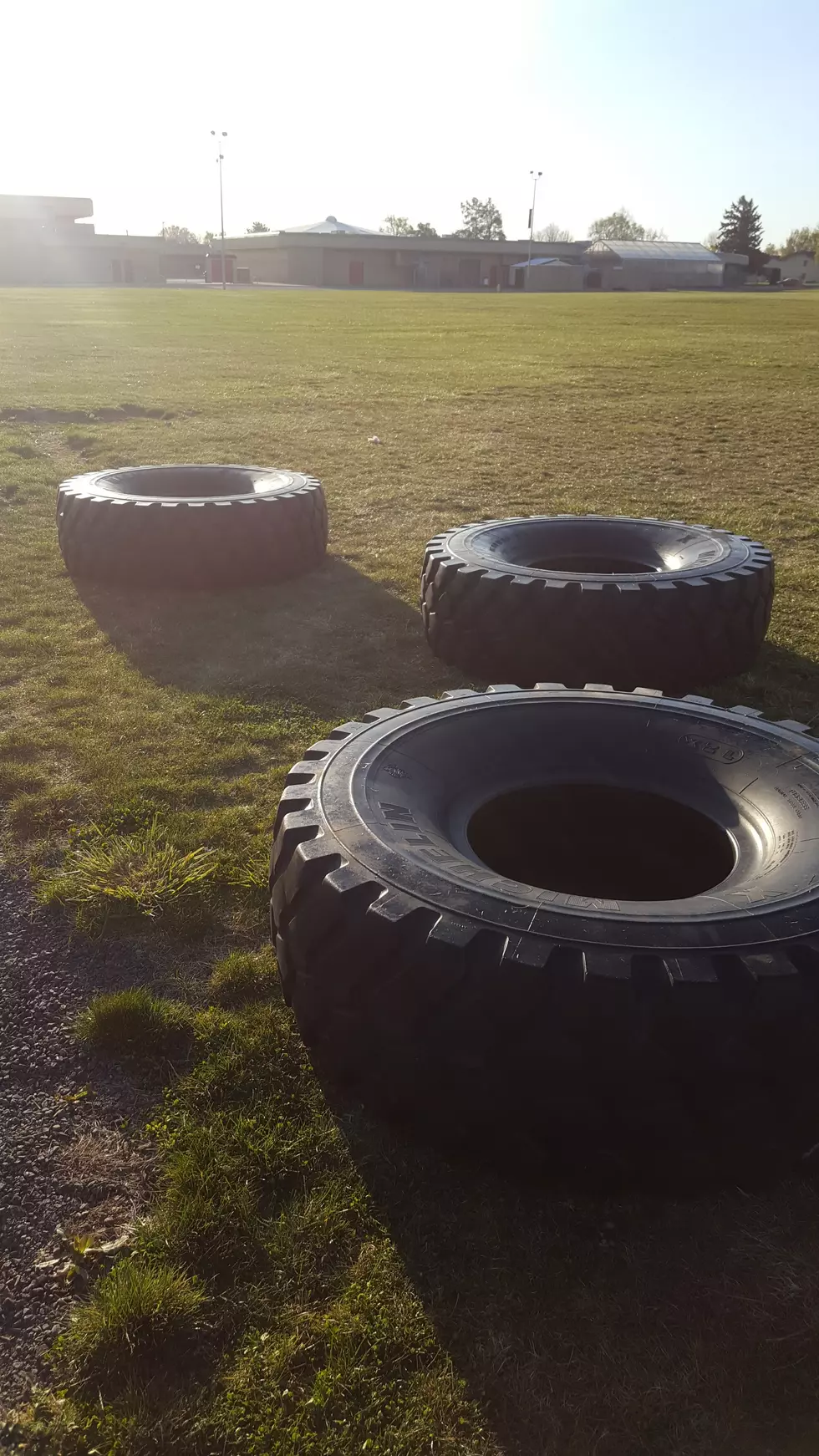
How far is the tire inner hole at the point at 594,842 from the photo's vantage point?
116 inches

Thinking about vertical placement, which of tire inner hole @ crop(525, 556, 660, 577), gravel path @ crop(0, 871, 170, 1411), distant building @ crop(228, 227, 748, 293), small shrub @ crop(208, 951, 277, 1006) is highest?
distant building @ crop(228, 227, 748, 293)

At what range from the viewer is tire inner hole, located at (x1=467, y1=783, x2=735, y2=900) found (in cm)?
295

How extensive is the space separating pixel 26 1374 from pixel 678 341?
83.7 ft

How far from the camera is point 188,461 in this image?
999 centimetres

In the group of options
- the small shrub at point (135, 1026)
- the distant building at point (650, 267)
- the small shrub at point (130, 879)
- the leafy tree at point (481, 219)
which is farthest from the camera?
the leafy tree at point (481, 219)

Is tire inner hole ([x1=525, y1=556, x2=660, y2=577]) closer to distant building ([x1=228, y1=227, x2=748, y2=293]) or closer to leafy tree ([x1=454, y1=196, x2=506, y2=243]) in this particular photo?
distant building ([x1=228, y1=227, x2=748, y2=293])

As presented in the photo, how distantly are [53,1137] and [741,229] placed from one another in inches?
4984

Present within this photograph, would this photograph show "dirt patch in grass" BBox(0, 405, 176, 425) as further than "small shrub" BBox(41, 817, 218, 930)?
Yes

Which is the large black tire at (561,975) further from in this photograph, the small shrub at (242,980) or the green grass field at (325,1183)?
the small shrub at (242,980)

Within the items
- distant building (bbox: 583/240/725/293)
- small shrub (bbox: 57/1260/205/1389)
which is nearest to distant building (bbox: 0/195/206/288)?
distant building (bbox: 583/240/725/293)

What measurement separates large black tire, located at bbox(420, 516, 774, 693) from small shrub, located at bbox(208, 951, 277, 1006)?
2.19m

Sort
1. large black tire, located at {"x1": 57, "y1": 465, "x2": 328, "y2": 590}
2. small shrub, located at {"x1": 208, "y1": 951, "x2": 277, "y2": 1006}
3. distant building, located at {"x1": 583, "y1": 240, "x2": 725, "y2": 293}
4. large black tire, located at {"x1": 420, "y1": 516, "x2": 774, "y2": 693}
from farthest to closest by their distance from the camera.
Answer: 1. distant building, located at {"x1": 583, "y1": 240, "x2": 725, "y2": 293}
2. large black tire, located at {"x1": 57, "y1": 465, "x2": 328, "y2": 590}
3. large black tire, located at {"x1": 420, "y1": 516, "x2": 774, "y2": 693}
4. small shrub, located at {"x1": 208, "y1": 951, "x2": 277, "y2": 1006}

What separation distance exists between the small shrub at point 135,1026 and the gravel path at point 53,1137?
56 mm

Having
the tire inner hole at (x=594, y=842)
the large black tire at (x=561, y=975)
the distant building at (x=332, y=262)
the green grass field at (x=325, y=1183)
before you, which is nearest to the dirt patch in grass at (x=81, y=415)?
the green grass field at (x=325, y=1183)
